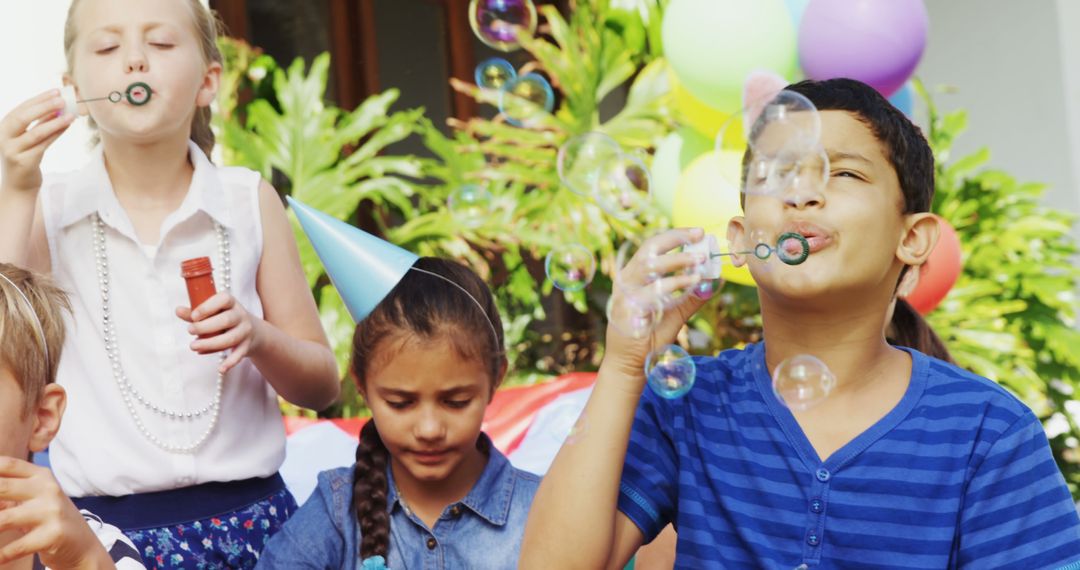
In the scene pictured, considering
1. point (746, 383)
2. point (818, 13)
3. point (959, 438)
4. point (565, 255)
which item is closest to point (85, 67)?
point (565, 255)

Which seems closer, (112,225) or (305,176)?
(112,225)

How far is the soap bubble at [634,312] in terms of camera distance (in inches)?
57.9

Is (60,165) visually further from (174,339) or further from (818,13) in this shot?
(818,13)

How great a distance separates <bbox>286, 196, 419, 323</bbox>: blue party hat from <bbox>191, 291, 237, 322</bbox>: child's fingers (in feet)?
0.72

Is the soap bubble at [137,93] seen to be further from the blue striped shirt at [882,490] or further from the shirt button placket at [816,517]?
the shirt button placket at [816,517]

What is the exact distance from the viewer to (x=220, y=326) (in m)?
1.72

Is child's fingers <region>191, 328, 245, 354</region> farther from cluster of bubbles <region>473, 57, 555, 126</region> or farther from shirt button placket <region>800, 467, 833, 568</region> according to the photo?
cluster of bubbles <region>473, 57, 555, 126</region>

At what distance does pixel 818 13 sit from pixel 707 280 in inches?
85.8

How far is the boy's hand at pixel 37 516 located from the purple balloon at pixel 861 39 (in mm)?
2497

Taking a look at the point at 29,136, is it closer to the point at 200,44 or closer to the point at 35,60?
the point at 200,44

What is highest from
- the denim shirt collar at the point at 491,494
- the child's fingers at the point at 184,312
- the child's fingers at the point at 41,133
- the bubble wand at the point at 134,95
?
the bubble wand at the point at 134,95

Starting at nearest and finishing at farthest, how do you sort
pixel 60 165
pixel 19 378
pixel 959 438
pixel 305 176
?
pixel 959 438 < pixel 19 378 < pixel 60 165 < pixel 305 176

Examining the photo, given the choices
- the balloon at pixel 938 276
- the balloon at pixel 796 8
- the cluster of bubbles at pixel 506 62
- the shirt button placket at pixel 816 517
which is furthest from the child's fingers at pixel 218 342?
the balloon at pixel 938 276

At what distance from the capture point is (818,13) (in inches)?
137
